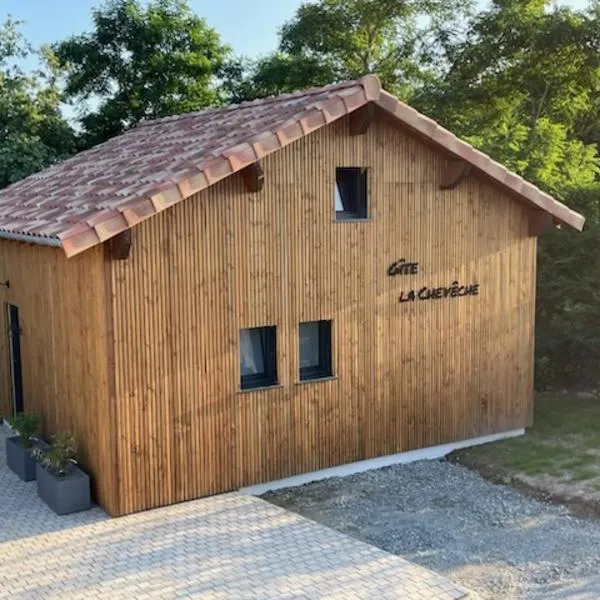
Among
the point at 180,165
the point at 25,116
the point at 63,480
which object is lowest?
the point at 63,480

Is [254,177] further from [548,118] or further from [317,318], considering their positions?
[548,118]

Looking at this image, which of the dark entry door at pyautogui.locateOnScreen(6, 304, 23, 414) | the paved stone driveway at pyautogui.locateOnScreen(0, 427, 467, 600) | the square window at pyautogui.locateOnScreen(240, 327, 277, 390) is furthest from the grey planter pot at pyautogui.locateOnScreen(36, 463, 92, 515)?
the dark entry door at pyautogui.locateOnScreen(6, 304, 23, 414)

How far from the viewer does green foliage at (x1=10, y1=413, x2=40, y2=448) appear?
1183cm

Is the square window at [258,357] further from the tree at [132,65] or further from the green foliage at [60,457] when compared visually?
the tree at [132,65]

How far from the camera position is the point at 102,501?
10727mm

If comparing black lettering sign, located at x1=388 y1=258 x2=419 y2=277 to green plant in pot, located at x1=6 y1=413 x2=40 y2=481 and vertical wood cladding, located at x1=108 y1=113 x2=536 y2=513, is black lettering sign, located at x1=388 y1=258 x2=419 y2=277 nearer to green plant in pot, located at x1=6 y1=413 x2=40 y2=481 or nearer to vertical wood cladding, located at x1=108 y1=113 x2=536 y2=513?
vertical wood cladding, located at x1=108 y1=113 x2=536 y2=513

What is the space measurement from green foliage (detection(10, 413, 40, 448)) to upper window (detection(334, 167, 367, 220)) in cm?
529

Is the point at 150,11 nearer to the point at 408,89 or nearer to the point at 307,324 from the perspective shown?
the point at 408,89

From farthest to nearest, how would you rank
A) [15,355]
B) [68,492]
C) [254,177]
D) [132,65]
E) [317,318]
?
[132,65]
[15,355]
[317,318]
[254,177]
[68,492]

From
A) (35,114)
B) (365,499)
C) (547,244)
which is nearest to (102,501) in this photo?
(365,499)

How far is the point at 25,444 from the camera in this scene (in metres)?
12.0

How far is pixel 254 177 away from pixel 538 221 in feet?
17.7

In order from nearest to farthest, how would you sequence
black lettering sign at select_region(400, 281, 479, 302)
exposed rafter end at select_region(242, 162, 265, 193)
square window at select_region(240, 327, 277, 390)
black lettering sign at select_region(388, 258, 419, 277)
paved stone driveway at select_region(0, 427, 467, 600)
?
paved stone driveway at select_region(0, 427, 467, 600) → exposed rafter end at select_region(242, 162, 265, 193) → square window at select_region(240, 327, 277, 390) → black lettering sign at select_region(388, 258, 419, 277) → black lettering sign at select_region(400, 281, 479, 302)

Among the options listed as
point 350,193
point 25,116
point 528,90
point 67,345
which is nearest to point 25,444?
point 67,345
